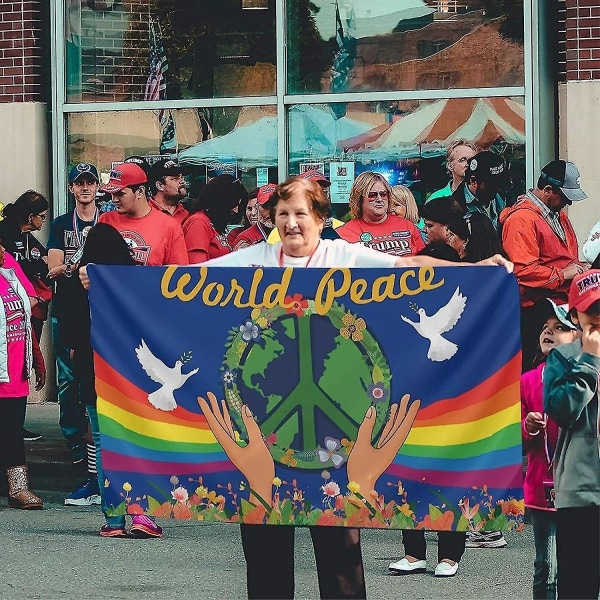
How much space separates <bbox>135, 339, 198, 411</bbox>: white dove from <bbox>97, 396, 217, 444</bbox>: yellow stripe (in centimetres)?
8

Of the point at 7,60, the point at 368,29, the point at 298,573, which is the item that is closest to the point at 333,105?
the point at 368,29

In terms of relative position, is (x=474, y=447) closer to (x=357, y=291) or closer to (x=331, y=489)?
(x=331, y=489)

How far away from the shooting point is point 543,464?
5844 millimetres

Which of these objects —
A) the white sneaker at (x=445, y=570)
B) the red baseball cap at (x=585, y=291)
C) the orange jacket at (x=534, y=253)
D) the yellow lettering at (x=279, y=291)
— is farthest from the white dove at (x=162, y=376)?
the orange jacket at (x=534, y=253)

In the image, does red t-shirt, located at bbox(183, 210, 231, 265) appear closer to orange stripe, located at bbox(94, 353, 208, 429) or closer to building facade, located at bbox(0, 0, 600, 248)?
building facade, located at bbox(0, 0, 600, 248)

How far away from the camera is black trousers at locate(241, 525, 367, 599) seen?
5.36 metres

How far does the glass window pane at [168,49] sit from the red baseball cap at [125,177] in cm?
384

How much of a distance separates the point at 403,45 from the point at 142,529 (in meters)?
5.66

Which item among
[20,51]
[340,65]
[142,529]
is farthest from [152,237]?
[20,51]

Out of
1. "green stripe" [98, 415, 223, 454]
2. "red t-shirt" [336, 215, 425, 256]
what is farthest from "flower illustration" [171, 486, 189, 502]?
"red t-shirt" [336, 215, 425, 256]

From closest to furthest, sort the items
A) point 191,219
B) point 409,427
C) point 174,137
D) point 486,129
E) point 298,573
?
point 409,427 → point 298,573 → point 191,219 → point 486,129 → point 174,137

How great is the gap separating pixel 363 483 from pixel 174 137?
8.03m

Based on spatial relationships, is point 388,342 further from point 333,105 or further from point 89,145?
point 89,145

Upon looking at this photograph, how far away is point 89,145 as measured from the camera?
534 inches
